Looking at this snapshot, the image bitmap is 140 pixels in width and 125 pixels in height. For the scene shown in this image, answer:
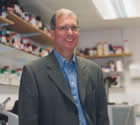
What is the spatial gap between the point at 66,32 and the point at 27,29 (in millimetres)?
2090

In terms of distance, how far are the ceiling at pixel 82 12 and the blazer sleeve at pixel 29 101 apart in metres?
2.40

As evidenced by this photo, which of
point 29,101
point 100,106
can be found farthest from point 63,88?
point 100,106

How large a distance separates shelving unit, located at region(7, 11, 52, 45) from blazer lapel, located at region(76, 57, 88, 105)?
5.27 ft

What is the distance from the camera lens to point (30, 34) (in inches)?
136

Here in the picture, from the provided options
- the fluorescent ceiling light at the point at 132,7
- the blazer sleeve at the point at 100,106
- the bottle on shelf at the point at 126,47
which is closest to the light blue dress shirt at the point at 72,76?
the blazer sleeve at the point at 100,106

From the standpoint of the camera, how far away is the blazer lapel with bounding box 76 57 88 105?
4.04ft

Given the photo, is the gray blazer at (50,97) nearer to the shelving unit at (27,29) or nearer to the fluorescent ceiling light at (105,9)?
the shelving unit at (27,29)

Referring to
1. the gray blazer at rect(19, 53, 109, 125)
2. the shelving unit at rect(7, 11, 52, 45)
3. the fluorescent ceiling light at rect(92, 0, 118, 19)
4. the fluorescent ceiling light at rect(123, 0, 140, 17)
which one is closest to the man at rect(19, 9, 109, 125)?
the gray blazer at rect(19, 53, 109, 125)

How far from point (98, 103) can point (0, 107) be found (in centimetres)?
115

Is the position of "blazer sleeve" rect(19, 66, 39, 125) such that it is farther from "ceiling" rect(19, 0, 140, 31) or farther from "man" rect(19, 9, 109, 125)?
"ceiling" rect(19, 0, 140, 31)

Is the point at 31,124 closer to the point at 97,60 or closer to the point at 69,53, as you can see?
the point at 69,53

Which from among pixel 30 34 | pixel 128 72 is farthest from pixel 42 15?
pixel 128 72

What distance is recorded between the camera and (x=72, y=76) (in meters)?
1.29

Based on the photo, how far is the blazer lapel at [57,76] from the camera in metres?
1.19
